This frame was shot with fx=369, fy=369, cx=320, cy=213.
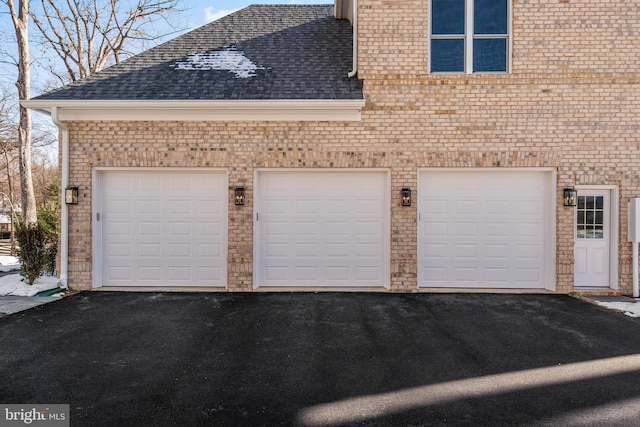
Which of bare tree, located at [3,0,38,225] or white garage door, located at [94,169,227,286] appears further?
bare tree, located at [3,0,38,225]

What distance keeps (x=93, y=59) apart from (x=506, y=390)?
19345 mm

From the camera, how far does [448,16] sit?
7215 mm

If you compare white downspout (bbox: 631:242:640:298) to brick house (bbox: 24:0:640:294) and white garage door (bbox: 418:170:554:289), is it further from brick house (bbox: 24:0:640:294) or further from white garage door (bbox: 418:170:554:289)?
white garage door (bbox: 418:170:554:289)

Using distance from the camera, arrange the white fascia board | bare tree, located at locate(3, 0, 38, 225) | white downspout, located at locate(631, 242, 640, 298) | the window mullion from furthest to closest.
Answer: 1. bare tree, located at locate(3, 0, 38, 225)
2. the window mullion
3. white downspout, located at locate(631, 242, 640, 298)
4. the white fascia board

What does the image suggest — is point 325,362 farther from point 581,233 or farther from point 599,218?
point 599,218

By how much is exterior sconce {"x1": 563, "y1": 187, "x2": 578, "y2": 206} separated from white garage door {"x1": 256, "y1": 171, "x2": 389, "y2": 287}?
336 cm

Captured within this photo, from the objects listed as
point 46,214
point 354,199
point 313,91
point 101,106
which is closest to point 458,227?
point 354,199

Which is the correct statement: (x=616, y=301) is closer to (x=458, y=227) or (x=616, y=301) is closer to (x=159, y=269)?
(x=458, y=227)

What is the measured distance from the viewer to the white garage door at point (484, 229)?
713cm

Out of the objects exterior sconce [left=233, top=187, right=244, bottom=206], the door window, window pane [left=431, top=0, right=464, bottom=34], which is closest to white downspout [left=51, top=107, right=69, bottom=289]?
exterior sconce [left=233, top=187, right=244, bottom=206]

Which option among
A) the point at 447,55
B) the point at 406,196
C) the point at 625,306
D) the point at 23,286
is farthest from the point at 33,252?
the point at 625,306

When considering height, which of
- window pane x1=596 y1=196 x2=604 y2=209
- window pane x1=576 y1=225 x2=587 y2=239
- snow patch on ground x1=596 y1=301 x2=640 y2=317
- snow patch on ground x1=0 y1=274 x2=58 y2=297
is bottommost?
snow patch on ground x1=596 y1=301 x2=640 y2=317

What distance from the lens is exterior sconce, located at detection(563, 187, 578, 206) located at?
6.88 meters

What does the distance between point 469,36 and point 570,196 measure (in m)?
3.59
